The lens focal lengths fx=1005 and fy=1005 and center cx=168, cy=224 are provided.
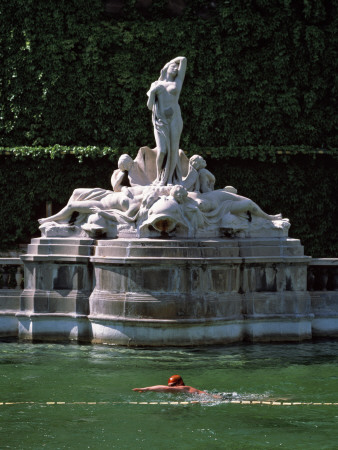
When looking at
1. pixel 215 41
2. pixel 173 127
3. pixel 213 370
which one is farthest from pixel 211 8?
pixel 213 370

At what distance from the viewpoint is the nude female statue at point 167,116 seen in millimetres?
13742

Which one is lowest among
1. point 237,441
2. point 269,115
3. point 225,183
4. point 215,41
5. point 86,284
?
point 237,441

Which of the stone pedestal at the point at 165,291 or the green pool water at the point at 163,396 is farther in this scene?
the stone pedestal at the point at 165,291

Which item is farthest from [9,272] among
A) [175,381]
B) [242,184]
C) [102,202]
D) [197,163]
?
[242,184]

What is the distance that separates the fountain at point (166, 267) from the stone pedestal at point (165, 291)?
0.01m

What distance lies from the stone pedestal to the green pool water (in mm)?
304

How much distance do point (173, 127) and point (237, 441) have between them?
6381 mm

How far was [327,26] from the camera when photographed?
2011cm

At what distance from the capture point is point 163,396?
9.81 m

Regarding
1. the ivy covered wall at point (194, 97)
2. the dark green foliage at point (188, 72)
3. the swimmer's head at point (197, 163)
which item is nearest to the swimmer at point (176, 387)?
the swimmer's head at point (197, 163)

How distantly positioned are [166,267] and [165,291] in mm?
307

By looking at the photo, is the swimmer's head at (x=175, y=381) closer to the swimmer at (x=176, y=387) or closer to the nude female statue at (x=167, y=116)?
the swimmer at (x=176, y=387)

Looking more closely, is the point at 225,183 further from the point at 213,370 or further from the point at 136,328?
the point at 213,370

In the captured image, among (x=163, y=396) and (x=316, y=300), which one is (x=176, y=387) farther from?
(x=316, y=300)
